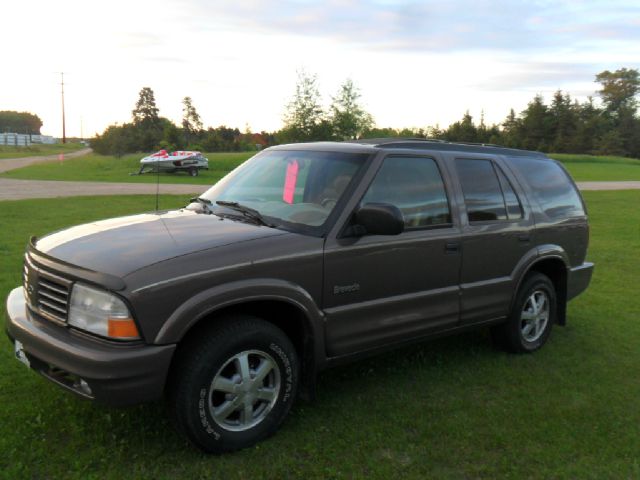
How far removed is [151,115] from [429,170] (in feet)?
271

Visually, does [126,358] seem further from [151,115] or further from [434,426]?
[151,115]

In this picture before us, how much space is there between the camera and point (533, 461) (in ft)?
11.4

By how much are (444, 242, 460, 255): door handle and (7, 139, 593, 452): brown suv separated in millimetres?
18

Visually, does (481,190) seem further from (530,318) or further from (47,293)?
(47,293)

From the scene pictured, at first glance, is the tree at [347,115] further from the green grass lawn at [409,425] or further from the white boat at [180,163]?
the green grass lawn at [409,425]

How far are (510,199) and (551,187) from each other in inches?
30.0

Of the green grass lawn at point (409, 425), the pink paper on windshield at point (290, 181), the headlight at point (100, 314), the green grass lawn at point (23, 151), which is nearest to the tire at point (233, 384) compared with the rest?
the green grass lawn at point (409, 425)

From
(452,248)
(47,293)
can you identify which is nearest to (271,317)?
(47,293)

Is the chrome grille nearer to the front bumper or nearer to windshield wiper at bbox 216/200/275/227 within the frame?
the front bumper

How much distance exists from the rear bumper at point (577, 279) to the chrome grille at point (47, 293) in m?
4.48

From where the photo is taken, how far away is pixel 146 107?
81188mm

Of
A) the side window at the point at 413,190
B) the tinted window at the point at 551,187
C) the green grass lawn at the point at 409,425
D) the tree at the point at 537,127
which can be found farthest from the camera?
the tree at the point at 537,127

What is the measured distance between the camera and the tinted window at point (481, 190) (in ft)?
15.1

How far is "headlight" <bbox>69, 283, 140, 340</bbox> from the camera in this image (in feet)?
9.59
